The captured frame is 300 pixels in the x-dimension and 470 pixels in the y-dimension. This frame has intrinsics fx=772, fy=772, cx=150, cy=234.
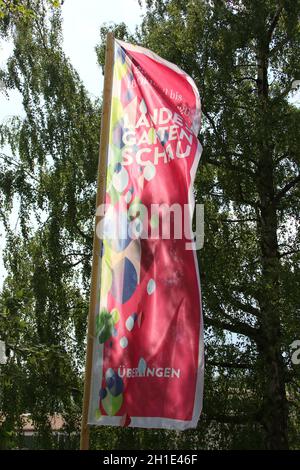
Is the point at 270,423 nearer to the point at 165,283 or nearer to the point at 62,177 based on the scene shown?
the point at 62,177

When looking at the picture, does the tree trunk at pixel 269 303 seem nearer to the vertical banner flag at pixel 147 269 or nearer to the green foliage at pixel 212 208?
the green foliage at pixel 212 208

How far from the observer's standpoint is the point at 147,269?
6.34m

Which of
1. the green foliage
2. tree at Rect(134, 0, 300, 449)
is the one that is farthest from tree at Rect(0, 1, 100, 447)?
tree at Rect(134, 0, 300, 449)

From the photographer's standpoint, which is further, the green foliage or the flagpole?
the green foliage

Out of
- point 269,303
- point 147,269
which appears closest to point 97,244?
point 147,269

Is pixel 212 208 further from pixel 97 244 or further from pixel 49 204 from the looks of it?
pixel 97 244

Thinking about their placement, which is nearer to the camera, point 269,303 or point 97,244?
point 97,244

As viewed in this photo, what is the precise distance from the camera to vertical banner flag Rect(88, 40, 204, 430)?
6.02 m

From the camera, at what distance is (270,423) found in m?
13.5

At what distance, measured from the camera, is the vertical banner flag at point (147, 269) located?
6.02 m

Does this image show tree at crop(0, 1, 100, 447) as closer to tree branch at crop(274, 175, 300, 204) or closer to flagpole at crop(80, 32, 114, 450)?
tree branch at crop(274, 175, 300, 204)

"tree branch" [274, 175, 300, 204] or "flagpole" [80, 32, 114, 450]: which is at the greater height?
"tree branch" [274, 175, 300, 204]

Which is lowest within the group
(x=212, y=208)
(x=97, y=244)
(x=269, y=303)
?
(x=97, y=244)
